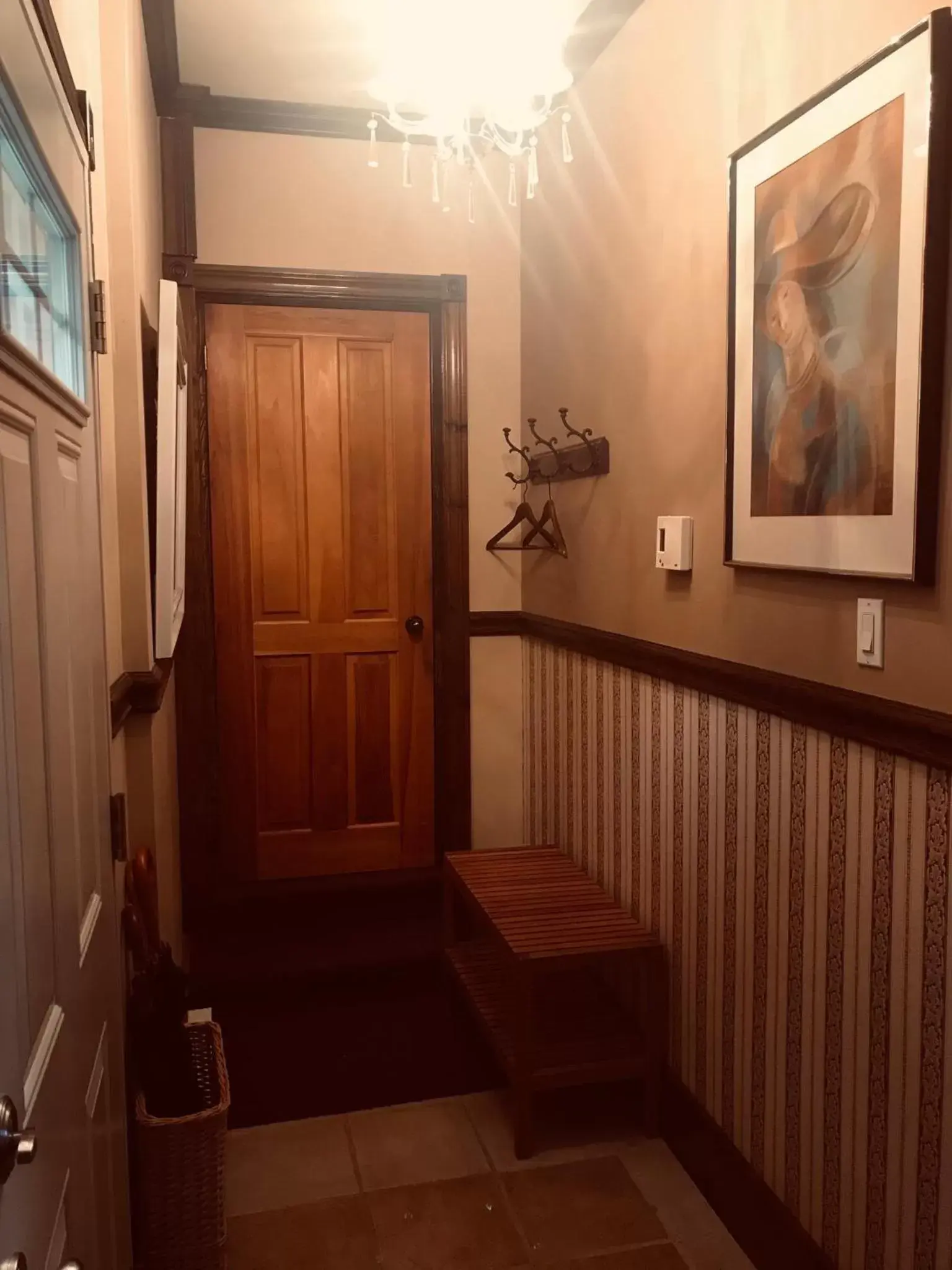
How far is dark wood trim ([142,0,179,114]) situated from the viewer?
8.27ft

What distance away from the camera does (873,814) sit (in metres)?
1.63

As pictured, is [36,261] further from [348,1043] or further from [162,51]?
[348,1043]

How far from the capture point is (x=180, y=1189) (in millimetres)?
1895

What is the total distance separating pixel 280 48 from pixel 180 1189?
2796mm

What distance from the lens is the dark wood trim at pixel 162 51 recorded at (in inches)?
99.3

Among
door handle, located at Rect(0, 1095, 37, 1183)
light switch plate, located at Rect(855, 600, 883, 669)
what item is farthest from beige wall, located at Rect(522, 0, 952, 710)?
door handle, located at Rect(0, 1095, 37, 1183)

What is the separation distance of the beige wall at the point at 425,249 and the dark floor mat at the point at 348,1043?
2.18 feet

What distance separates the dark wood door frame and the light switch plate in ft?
A: 6.26

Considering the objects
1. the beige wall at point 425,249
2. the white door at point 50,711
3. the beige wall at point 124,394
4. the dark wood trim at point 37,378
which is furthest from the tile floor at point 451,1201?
the dark wood trim at point 37,378

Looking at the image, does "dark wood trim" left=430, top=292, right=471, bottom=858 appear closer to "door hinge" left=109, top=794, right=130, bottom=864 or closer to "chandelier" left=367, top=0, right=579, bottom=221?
"chandelier" left=367, top=0, right=579, bottom=221

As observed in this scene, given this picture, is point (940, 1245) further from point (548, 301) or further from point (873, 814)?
point (548, 301)

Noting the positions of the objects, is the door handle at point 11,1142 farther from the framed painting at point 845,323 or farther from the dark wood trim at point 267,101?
the dark wood trim at point 267,101

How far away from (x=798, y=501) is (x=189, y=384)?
1.97 meters

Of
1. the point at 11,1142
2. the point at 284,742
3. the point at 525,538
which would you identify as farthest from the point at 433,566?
the point at 11,1142
